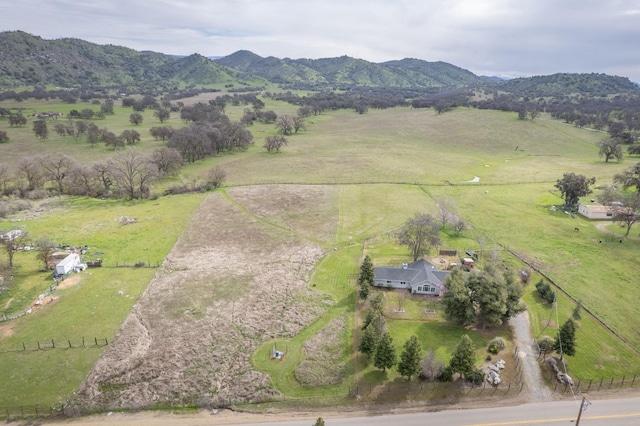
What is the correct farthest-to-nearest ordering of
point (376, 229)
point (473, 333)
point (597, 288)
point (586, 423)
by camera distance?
point (376, 229) → point (597, 288) → point (473, 333) → point (586, 423)

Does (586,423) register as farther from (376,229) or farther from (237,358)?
(376,229)

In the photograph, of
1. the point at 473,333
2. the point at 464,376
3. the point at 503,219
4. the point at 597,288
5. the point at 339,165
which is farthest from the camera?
the point at 339,165

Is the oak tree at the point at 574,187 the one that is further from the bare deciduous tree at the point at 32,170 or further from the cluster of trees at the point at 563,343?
the bare deciduous tree at the point at 32,170

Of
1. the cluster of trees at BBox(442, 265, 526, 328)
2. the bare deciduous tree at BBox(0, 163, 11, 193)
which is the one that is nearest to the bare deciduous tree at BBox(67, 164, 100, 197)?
the bare deciduous tree at BBox(0, 163, 11, 193)

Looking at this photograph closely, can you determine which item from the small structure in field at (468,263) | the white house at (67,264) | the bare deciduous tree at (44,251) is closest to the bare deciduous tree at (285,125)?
the bare deciduous tree at (44,251)

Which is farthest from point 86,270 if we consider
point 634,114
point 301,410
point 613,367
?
point 634,114

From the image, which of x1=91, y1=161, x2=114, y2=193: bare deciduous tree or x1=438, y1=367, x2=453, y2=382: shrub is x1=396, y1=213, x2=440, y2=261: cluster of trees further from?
x1=91, y1=161, x2=114, y2=193: bare deciduous tree
